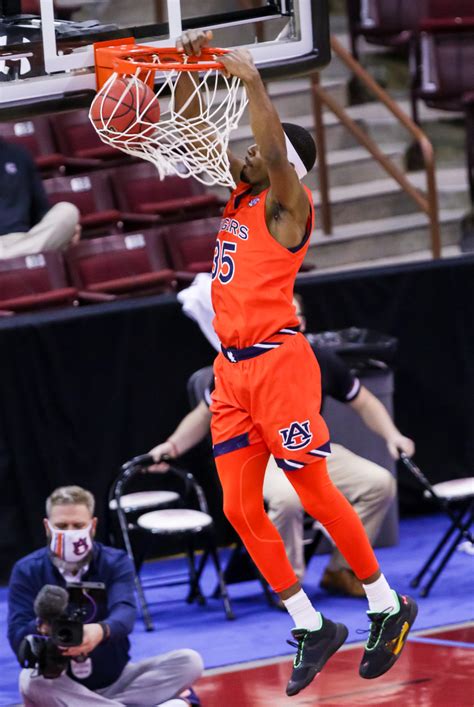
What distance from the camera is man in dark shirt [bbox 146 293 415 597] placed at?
8125 millimetres

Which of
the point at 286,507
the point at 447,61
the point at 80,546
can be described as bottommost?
the point at 286,507

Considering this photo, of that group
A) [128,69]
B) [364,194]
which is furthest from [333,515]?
[364,194]

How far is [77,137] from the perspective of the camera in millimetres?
11094

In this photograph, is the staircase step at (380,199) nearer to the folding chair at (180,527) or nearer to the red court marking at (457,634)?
the folding chair at (180,527)

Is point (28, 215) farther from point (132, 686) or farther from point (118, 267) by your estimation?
point (132, 686)

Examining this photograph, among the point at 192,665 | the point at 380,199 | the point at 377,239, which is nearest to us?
the point at 192,665

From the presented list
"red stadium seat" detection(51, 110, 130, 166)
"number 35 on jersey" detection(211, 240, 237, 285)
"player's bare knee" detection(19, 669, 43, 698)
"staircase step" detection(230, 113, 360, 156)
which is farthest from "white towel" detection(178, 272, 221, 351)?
"staircase step" detection(230, 113, 360, 156)

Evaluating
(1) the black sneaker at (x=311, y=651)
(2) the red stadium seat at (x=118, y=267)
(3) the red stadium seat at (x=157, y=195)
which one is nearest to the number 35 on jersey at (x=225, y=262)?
(1) the black sneaker at (x=311, y=651)

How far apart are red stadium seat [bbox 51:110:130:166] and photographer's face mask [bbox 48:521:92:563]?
4938 mm

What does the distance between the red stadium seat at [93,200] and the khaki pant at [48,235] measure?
64 centimetres

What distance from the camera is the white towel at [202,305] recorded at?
8406mm

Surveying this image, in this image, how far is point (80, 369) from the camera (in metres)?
8.67

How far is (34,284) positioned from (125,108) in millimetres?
4481

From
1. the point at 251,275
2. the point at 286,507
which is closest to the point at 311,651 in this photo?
the point at 251,275
